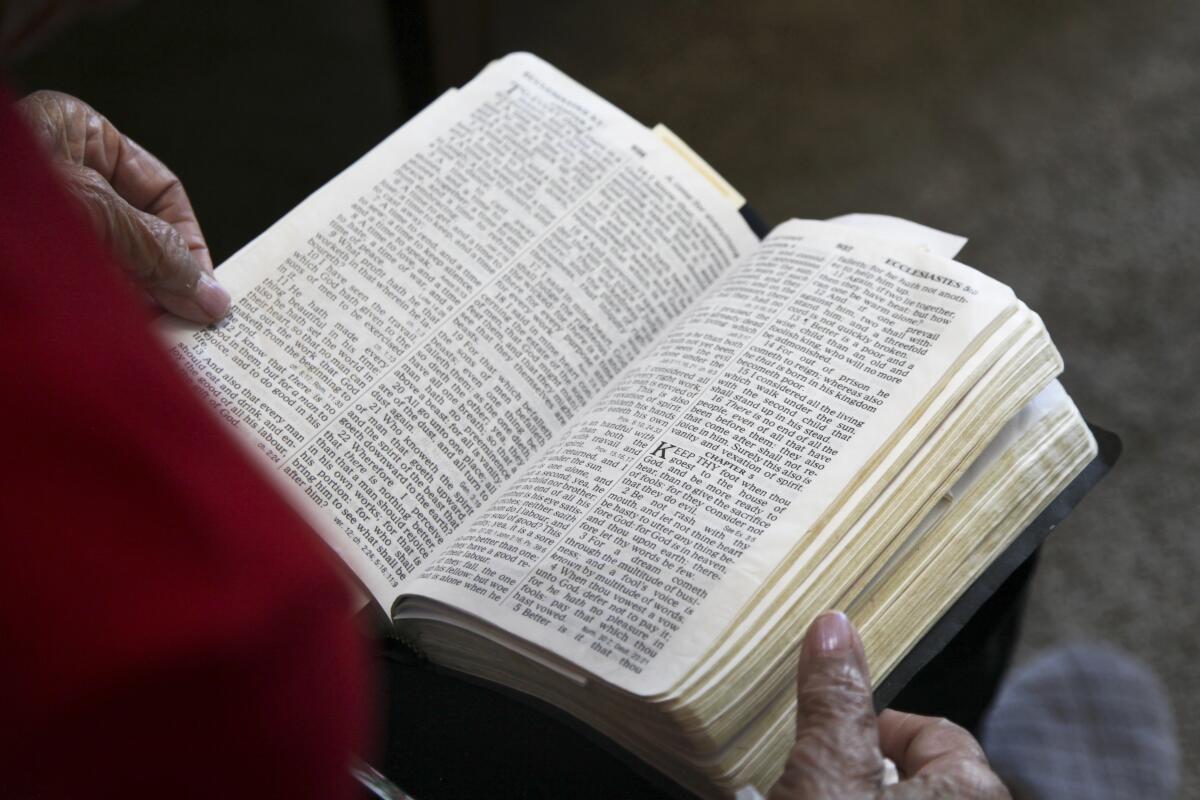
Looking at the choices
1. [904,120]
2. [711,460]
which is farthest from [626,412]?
[904,120]

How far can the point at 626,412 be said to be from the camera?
0.69m

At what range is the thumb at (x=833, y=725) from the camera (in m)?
0.53

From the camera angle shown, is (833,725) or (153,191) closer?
(833,725)

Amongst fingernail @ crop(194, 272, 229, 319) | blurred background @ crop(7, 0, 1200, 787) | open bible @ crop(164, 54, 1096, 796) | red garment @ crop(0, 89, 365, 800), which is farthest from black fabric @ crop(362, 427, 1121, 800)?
blurred background @ crop(7, 0, 1200, 787)

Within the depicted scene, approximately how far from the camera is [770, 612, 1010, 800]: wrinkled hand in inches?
20.8

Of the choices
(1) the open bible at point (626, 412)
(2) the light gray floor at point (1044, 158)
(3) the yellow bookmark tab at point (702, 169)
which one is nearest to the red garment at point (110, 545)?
(1) the open bible at point (626, 412)

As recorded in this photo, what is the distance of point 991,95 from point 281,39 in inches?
38.7

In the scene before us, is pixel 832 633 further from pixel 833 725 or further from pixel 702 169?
pixel 702 169

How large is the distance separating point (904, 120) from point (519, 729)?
1.16 m

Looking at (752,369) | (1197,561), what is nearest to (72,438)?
(752,369)

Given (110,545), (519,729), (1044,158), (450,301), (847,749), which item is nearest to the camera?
(110,545)

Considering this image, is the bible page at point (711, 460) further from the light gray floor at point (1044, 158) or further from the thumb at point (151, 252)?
the light gray floor at point (1044, 158)

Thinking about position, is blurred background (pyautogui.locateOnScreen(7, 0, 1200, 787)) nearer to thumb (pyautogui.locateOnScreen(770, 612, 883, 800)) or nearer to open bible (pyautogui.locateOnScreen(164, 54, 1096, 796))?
open bible (pyautogui.locateOnScreen(164, 54, 1096, 796))

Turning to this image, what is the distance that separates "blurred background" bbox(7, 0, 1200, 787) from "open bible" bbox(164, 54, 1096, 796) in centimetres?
45
